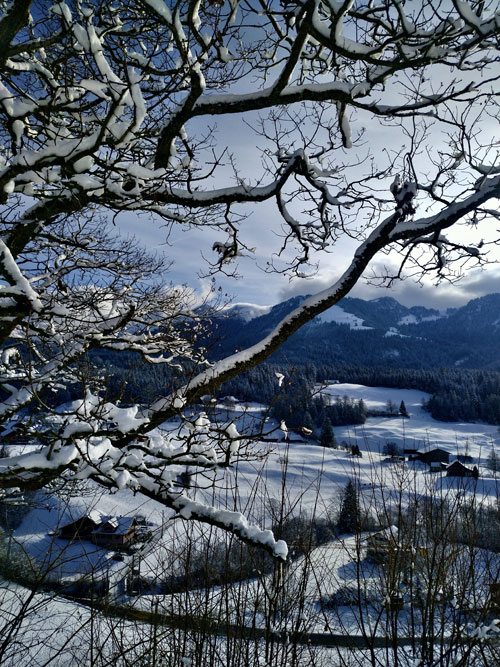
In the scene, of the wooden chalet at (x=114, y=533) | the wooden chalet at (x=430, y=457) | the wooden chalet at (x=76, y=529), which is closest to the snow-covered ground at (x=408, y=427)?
the wooden chalet at (x=430, y=457)

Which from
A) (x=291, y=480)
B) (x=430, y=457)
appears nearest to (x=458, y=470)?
(x=430, y=457)

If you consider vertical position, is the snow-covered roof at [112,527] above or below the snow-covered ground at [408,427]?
above

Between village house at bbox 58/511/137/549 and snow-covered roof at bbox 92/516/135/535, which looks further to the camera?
snow-covered roof at bbox 92/516/135/535

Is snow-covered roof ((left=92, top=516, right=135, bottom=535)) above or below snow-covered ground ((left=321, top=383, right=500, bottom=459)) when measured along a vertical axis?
above

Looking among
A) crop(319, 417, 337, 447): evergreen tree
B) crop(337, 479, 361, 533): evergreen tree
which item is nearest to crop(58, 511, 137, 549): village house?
crop(337, 479, 361, 533): evergreen tree

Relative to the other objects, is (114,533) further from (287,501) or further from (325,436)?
(325,436)

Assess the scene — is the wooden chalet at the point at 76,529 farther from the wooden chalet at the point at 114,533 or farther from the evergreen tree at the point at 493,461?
the evergreen tree at the point at 493,461

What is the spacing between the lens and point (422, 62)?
2885 millimetres

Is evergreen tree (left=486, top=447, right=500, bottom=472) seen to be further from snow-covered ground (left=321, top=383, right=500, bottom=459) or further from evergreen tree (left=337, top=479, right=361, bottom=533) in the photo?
snow-covered ground (left=321, top=383, right=500, bottom=459)

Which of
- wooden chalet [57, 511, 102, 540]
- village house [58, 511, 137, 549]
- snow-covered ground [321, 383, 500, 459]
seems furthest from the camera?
snow-covered ground [321, 383, 500, 459]

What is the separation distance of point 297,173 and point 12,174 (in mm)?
2847

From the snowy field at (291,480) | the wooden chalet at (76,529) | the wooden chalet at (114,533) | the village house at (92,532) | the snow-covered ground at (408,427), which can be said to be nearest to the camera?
the wooden chalet at (76,529)

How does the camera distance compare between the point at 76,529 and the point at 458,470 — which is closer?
the point at 76,529

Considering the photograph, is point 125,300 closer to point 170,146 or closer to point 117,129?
point 170,146
